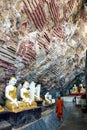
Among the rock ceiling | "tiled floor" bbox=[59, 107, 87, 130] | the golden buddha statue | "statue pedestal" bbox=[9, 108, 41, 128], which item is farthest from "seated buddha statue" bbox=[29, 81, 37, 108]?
"tiled floor" bbox=[59, 107, 87, 130]

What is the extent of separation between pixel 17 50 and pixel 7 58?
0.49m

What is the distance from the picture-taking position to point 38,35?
27.1ft

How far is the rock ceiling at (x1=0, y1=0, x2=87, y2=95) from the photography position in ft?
21.0

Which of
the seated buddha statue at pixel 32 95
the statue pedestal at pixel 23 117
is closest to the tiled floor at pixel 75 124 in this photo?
the statue pedestal at pixel 23 117

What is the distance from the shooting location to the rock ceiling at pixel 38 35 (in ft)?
21.0

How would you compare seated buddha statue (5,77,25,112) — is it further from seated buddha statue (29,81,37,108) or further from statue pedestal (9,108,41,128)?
seated buddha statue (29,81,37,108)

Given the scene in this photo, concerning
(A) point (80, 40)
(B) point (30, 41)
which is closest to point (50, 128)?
(B) point (30, 41)

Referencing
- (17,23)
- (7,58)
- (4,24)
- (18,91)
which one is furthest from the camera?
(18,91)

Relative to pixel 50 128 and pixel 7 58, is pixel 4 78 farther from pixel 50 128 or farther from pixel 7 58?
pixel 50 128

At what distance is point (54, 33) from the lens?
9.48m

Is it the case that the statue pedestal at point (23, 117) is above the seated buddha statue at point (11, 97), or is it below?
below

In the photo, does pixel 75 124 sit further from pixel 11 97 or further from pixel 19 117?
pixel 11 97

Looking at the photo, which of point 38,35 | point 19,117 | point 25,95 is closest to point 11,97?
point 19,117

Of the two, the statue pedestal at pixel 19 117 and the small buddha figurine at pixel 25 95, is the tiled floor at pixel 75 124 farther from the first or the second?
the small buddha figurine at pixel 25 95
